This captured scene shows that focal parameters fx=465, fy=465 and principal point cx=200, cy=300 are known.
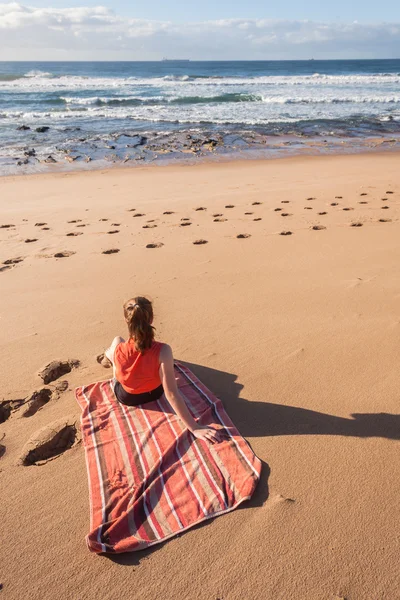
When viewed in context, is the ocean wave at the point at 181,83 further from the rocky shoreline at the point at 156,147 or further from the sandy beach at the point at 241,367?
the sandy beach at the point at 241,367

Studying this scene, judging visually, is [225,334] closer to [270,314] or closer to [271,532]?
[270,314]

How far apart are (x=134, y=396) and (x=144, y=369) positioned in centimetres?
21

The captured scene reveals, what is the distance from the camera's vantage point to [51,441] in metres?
2.65

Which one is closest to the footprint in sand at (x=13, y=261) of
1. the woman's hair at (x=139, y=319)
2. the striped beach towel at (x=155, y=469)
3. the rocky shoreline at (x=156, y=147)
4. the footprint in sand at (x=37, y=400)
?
the footprint in sand at (x=37, y=400)

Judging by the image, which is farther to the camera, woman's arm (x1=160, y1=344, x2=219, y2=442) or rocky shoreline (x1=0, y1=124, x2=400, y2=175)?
rocky shoreline (x1=0, y1=124, x2=400, y2=175)

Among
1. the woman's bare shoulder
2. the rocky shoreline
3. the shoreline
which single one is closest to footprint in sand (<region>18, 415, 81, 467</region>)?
the woman's bare shoulder

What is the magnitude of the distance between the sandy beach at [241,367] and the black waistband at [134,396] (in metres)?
0.31

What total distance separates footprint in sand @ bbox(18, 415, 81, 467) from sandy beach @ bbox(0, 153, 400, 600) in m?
0.03

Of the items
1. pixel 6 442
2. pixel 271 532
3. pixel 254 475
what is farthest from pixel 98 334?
pixel 271 532

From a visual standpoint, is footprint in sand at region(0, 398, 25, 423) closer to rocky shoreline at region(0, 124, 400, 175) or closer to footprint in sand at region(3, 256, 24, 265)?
footprint in sand at region(3, 256, 24, 265)

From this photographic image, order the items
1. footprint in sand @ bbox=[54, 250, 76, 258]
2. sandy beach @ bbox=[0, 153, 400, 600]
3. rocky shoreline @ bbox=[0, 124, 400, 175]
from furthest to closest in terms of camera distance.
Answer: rocky shoreline @ bbox=[0, 124, 400, 175], footprint in sand @ bbox=[54, 250, 76, 258], sandy beach @ bbox=[0, 153, 400, 600]

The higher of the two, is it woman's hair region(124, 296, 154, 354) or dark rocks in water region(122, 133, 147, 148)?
dark rocks in water region(122, 133, 147, 148)

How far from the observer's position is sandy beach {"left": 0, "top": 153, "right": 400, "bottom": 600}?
1.91m

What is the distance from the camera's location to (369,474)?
2.30 meters
